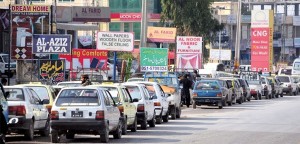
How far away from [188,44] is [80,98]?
34.0 m

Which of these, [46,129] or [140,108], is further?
[140,108]

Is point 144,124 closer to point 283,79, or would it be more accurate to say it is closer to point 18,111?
point 18,111

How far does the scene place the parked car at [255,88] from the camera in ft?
215

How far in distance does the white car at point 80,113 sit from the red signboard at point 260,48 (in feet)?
193

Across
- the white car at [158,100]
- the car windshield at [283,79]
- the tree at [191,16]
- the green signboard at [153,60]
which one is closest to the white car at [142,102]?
the white car at [158,100]

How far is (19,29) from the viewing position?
41.7 m

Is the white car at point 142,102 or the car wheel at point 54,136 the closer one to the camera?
the car wheel at point 54,136

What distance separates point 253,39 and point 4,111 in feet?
210

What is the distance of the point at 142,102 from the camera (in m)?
30.2

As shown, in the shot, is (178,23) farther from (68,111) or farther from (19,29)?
(68,111)

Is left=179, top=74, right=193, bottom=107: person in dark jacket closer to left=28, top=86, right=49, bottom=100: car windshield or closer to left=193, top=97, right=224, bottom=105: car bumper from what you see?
left=193, top=97, right=224, bottom=105: car bumper

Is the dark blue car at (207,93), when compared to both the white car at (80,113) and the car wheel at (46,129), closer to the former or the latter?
the car wheel at (46,129)

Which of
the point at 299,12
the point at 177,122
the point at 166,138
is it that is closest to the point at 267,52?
the point at 177,122

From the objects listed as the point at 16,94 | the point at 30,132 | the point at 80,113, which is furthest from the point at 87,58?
the point at 80,113
